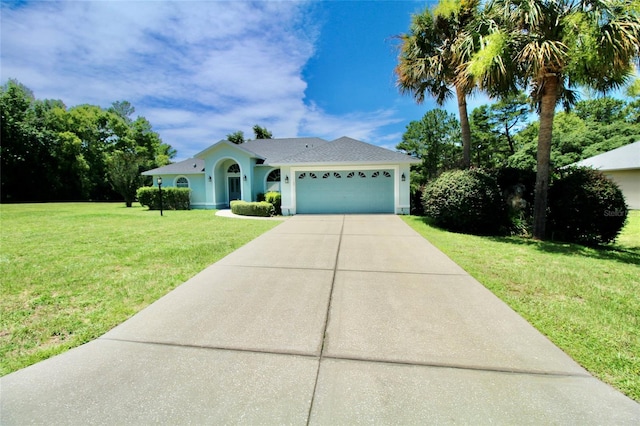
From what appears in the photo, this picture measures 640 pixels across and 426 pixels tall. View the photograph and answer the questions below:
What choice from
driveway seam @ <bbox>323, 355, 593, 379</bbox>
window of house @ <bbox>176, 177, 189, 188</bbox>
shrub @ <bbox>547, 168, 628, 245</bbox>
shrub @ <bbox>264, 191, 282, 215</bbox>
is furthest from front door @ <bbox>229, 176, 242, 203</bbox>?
driveway seam @ <bbox>323, 355, 593, 379</bbox>

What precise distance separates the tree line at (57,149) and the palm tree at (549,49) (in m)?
28.7

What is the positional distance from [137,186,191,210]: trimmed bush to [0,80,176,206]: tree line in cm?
806

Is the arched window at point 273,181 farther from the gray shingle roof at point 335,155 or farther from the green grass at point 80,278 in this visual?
the green grass at point 80,278

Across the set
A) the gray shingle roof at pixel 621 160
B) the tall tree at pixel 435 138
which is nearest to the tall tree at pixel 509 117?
the tall tree at pixel 435 138

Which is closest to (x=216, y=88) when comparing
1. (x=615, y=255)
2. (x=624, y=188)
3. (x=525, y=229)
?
(x=525, y=229)

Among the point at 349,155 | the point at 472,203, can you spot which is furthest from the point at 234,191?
the point at 472,203

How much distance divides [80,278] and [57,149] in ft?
125

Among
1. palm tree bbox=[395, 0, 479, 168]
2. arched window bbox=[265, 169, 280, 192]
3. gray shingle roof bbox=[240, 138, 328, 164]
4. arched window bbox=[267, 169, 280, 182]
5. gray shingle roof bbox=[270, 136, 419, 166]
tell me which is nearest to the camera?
palm tree bbox=[395, 0, 479, 168]

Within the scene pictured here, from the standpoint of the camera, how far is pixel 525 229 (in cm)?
984

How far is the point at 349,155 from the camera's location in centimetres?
1512

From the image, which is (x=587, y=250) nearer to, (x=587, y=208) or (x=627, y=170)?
(x=587, y=208)

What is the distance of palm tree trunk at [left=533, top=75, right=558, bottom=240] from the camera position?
8023 mm

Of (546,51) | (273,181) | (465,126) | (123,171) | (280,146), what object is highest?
(280,146)

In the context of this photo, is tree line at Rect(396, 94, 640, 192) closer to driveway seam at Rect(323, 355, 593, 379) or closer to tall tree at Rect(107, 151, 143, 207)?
driveway seam at Rect(323, 355, 593, 379)
